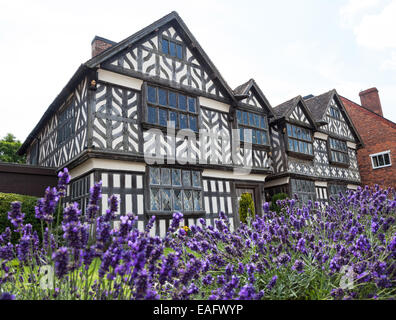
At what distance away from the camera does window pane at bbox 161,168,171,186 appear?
28.7ft

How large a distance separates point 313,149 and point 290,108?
2754mm

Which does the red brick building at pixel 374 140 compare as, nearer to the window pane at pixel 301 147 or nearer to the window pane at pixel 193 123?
the window pane at pixel 301 147

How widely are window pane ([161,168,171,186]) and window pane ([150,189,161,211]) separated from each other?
0.38m

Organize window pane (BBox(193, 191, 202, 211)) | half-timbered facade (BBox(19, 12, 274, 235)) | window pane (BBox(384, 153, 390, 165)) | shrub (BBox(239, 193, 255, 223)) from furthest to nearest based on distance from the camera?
1. window pane (BBox(384, 153, 390, 165))
2. shrub (BBox(239, 193, 255, 223))
3. window pane (BBox(193, 191, 202, 211))
4. half-timbered facade (BBox(19, 12, 274, 235))

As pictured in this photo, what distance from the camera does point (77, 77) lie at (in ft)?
27.9

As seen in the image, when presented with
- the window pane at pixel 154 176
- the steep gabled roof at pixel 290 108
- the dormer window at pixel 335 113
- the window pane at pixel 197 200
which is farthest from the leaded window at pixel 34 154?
the dormer window at pixel 335 113

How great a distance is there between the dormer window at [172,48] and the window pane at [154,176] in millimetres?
4106

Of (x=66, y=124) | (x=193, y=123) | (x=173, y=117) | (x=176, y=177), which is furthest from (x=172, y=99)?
(x=66, y=124)

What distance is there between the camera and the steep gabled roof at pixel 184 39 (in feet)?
26.3

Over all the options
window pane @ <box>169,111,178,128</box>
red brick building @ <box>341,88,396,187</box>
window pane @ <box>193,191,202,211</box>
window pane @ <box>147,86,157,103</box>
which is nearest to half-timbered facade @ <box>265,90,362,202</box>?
red brick building @ <box>341,88,396,187</box>

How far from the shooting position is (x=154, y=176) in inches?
337

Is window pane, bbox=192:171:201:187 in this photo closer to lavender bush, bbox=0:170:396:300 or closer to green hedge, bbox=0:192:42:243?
green hedge, bbox=0:192:42:243
